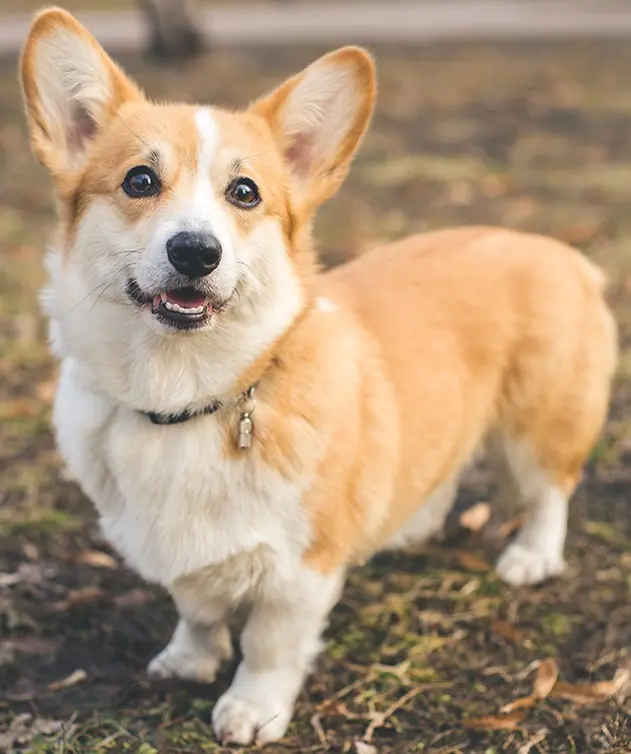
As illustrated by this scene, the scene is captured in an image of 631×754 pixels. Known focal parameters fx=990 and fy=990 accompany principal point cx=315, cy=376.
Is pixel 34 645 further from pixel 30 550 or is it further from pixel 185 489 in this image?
pixel 185 489

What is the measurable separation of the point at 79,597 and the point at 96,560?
0.74 ft

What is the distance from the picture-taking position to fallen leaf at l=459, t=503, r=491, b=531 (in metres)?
4.01

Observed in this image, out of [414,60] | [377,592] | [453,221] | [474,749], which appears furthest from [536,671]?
[414,60]

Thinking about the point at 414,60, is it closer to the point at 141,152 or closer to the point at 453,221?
the point at 453,221

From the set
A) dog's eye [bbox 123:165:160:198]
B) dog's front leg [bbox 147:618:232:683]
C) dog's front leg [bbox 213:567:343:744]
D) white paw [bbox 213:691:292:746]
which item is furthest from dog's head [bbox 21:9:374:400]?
white paw [bbox 213:691:292:746]

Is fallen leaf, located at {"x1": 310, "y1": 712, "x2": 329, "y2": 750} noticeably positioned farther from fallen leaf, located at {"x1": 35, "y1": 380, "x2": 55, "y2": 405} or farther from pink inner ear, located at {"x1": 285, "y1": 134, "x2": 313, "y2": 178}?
fallen leaf, located at {"x1": 35, "y1": 380, "x2": 55, "y2": 405}

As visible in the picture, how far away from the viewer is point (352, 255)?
644 centimetres

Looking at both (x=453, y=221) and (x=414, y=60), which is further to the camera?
(x=414, y=60)

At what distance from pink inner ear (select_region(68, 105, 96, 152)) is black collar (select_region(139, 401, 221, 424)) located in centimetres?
80

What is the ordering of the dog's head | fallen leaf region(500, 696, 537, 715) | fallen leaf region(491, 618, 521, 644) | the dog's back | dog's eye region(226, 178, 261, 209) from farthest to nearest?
fallen leaf region(491, 618, 521, 644)
the dog's back
fallen leaf region(500, 696, 537, 715)
dog's eye region(226, 178, 261, 209)
the dog's head

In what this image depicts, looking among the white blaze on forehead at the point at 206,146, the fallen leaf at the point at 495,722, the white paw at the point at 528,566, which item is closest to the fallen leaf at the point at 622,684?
the fallen leaf at the point at 495,722

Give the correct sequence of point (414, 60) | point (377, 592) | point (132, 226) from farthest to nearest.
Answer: point (414, 60)
point (377, 592)
point (132, 226)

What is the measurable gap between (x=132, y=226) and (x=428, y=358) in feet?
3.71

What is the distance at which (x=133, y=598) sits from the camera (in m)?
3.54
